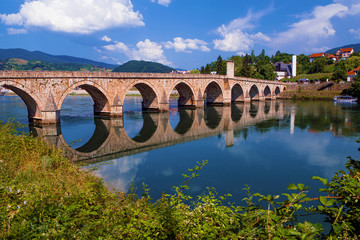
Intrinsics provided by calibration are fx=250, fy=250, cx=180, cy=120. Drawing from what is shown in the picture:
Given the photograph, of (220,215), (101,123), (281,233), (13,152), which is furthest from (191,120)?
(281,233)

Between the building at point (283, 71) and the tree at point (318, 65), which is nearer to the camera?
the tree at point (318, 65)

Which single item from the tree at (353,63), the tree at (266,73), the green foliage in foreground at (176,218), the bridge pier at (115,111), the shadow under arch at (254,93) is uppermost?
the tree at (353,63)

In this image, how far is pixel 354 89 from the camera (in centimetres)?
4600

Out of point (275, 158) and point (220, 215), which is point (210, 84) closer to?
point (275, 158)

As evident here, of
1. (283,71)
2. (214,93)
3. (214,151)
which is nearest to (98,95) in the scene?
(214,151)

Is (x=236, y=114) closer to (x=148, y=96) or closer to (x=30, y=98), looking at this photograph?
(x=148, y=96)

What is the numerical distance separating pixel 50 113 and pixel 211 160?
15862 millimetres

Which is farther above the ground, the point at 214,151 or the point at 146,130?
the point at 146,130

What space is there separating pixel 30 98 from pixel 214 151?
16642 mm

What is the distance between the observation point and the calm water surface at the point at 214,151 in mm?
9758

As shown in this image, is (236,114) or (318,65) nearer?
(236,114)

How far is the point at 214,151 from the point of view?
14.5 metres

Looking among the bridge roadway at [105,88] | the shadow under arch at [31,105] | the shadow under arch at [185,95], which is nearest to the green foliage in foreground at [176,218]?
the bridge roadway at [105,88]

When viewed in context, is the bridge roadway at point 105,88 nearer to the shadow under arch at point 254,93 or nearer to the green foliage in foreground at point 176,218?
the shadow under arch at point 254,93
